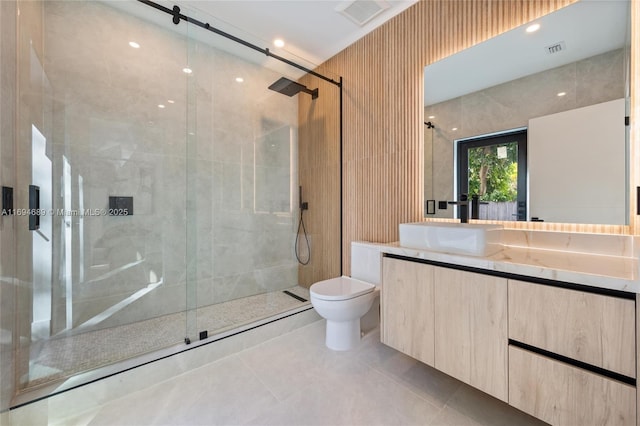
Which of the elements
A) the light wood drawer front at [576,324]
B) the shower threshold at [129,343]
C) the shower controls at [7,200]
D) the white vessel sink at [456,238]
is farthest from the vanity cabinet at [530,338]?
the shower controls at [7,200]

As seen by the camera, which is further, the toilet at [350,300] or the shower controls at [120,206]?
the shower controls at [120,206]

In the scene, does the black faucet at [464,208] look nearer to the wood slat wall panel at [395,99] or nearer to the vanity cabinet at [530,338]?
the wood slat wall panel at [395,99]

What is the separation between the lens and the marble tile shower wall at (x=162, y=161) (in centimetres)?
188

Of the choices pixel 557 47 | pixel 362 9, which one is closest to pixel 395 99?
pixel 362 9

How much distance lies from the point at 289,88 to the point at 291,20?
0.60 m

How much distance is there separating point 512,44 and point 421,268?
1.46 m

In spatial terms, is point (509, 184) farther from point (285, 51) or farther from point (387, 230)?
point (285, 51)

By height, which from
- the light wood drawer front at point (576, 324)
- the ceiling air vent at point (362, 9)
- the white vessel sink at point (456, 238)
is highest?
the ceiling air vent at point (362, 9)

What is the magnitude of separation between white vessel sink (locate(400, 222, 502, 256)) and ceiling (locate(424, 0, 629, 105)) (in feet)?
3.24

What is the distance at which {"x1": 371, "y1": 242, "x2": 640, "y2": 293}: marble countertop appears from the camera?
36.7 inches

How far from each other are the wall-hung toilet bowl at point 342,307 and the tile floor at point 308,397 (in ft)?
0.40

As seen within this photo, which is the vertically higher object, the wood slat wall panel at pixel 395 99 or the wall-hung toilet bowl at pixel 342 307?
the wood slat wall panel at pixel 395 99

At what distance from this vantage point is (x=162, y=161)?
2246 millimetres

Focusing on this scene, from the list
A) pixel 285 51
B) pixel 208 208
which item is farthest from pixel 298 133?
pixel 208 208
